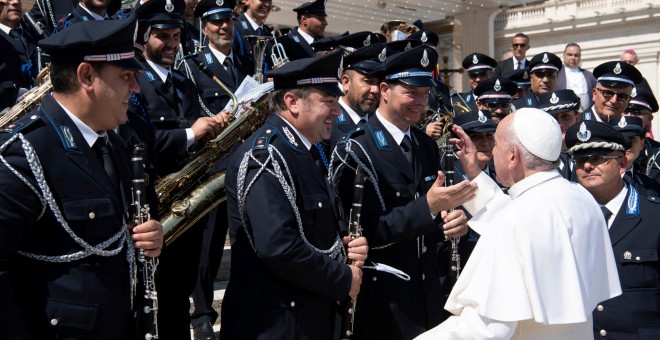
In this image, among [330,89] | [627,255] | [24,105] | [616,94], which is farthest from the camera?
[616,94]

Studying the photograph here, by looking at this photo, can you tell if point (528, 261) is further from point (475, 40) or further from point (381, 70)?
point (475, 40)

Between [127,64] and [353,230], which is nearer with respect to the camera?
[127,64]

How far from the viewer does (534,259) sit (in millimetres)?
3453

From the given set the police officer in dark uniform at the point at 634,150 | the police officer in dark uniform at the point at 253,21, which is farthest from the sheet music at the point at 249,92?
the police officer in dark uniform at the point at 634,150

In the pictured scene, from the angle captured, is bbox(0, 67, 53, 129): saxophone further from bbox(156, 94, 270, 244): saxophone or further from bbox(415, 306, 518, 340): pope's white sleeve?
bbox(415, 306, 518, 340): pope's white sleeve

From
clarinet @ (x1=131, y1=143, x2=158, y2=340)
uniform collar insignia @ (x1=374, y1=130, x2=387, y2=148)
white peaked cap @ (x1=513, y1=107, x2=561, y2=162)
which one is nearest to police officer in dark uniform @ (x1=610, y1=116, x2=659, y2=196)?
uniform collar insignia @ (x1=374, y1=130, x2=387, y2=148)

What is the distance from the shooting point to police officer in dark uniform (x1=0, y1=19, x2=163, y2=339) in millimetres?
3270

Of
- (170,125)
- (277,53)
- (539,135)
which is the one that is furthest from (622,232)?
(277,53)

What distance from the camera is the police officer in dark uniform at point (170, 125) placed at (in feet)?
18.6

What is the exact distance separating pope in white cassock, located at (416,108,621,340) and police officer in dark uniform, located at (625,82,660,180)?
3837 mm

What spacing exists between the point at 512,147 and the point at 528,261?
62 cm

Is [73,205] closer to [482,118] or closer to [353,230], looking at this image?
[353,230]

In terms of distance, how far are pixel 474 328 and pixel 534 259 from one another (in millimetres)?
391

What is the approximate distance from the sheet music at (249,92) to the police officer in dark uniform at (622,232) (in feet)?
7.54
